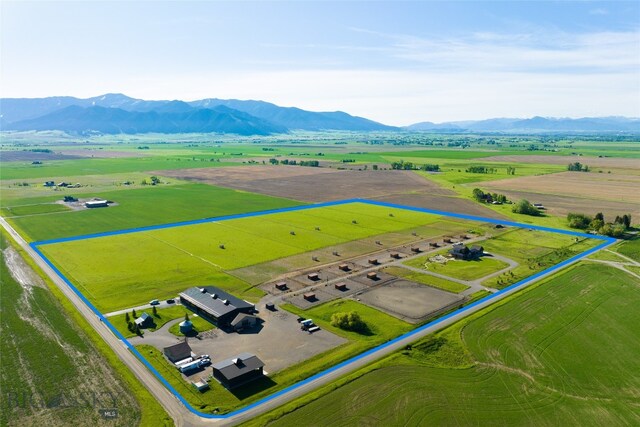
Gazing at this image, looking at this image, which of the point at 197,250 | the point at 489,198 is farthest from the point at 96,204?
the point at 489,198

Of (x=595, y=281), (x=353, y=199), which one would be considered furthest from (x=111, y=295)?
(x=353, y=199)

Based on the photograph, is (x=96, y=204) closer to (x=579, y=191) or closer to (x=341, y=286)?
(x=341, y=286)

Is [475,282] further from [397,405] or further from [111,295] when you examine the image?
[111,295]

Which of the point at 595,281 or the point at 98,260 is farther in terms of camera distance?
the point at 98,260

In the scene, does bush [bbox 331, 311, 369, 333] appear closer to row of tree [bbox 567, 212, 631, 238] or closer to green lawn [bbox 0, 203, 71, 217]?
row of tree [bbox 567, 212, 631, 238]

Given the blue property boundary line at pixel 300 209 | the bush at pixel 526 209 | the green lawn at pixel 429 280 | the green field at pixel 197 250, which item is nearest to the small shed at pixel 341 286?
the green lawn at pixel 429 280

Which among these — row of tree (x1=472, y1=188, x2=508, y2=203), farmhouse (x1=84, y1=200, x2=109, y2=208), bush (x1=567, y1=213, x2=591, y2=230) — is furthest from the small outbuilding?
row of tree (x1=472, y1=188, x2=508, y2=203)

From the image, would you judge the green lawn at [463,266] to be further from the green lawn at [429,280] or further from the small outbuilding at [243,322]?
the small outbuilding at [243,322]
